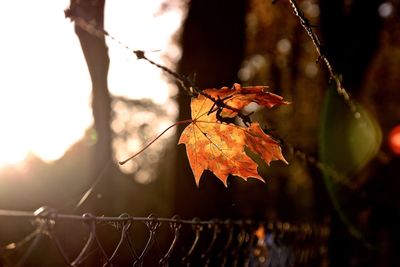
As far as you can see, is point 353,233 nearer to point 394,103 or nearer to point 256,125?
point 256,125

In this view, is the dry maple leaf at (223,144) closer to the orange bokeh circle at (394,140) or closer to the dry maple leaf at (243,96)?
the dry maple leaf at (243,96)

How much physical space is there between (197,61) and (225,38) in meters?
0.32

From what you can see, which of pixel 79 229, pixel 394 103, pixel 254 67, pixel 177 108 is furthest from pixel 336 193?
pixel 394 103

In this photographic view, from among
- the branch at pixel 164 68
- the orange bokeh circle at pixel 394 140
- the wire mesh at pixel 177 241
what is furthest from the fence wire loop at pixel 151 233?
the orange bokeh circle at pixel 394 140

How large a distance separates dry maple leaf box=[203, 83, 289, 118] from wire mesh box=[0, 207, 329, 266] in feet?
1.28

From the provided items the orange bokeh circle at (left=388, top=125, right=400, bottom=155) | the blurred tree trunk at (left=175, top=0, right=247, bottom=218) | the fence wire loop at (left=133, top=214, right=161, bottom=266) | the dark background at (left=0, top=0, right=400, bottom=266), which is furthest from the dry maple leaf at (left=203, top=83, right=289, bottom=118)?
the orange bokeh circle at (left=388, top=125, right=400, bottom=155)

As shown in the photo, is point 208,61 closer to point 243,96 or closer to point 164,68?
point 243,96

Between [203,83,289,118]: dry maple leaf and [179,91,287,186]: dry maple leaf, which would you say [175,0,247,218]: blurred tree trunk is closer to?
[179,91,287,186]: dry maple leaf

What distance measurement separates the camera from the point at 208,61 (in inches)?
148

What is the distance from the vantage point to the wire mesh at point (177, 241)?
0.90m

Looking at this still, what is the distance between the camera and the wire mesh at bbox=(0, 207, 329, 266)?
2.96ft

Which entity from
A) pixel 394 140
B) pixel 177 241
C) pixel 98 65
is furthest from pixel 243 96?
pixel 394 140

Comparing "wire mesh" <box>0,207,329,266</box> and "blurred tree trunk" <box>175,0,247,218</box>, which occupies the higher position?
"blurred tree trunk" <box>175,0,247,218</box>

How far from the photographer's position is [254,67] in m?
15.8
